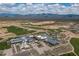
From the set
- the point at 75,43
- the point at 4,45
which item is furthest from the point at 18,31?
the point at 75,43

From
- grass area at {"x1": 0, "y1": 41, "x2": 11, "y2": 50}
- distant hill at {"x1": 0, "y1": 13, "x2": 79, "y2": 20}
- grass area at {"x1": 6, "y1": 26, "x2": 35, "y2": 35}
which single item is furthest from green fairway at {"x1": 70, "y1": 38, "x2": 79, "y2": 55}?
grass area at {"x1": 0, "y1": 41, "x2": 11, "y2": 50}

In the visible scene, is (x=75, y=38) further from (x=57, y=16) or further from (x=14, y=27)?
(x=14, y=27)

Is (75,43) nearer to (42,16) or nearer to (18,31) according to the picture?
(42,16)

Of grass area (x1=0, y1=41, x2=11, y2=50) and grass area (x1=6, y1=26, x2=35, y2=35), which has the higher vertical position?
grass area (x1=6, y1=26, x2=35, y2=35)

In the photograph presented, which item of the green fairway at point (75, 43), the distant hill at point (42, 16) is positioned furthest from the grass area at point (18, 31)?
the green fairway at point (75, 43)

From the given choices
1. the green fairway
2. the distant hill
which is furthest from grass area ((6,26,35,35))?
the green fairway

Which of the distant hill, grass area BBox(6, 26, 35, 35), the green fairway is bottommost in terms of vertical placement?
the green fairway

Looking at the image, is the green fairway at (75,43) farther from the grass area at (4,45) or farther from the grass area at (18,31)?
the grass area at (4,45)

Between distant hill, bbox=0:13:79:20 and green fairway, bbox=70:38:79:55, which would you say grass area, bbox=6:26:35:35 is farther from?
green fairway, bbox=70:38:79:55

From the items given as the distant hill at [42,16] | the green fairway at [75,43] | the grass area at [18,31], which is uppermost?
the distant hill at [42,16]

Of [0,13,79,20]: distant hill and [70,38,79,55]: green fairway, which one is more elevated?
[0,13,79,20]: distant hill

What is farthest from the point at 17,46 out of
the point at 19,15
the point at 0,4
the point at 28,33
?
the point at 0,4
